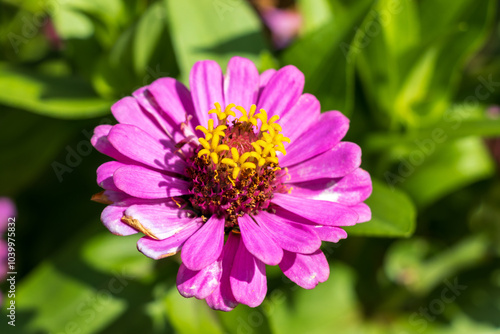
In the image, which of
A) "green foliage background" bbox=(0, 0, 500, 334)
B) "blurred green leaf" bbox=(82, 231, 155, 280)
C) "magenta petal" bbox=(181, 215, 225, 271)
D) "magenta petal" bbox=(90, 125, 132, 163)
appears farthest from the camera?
"blurred green leaf" bbox=(82, 231, 155, 280)

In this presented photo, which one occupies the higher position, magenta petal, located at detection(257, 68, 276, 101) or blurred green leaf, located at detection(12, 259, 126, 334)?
magenta petal, located at detection(257, 68, 276, 101)

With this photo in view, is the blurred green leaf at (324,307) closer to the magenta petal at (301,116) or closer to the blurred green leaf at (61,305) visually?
the blurred green leaf at (61,305)

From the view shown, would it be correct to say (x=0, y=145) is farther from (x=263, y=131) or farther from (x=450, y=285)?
(x=450, y=285)

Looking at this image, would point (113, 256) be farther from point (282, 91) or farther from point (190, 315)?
point (282, 91)

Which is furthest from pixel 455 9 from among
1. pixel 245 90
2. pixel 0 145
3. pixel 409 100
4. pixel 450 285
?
pixel 0 145

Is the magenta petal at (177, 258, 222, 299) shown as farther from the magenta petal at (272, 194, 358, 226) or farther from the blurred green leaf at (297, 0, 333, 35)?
the blurred green leaf at (297, 0, 333, 35)

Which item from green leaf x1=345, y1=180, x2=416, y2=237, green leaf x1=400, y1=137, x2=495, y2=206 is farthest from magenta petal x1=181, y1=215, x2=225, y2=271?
green leaf x1=400, y1=137, x2=495, y2=206

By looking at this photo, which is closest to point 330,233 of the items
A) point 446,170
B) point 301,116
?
point 301,116
